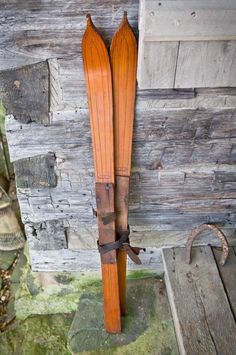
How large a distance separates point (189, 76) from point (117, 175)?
414 millimetres

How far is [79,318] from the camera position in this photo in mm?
1746

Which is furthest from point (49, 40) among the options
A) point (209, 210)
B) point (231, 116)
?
point (209, 210)

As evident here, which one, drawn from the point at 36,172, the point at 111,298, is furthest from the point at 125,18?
the point at 111,298

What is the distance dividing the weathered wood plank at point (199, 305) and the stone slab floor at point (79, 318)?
164 mm

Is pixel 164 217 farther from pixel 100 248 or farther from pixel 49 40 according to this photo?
pixel 49 40

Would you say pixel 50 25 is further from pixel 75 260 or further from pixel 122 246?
pixel 75 260

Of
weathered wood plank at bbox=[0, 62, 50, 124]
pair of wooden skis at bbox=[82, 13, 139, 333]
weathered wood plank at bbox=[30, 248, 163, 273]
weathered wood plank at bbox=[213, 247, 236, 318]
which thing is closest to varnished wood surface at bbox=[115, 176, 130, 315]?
pair of wooden skis at bbox=[82, 13, 139, 333]

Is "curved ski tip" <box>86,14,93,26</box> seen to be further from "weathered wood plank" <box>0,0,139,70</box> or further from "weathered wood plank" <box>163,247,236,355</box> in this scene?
"weathered wood plank" <box>163,247,236,355</box>

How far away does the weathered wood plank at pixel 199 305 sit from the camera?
1.42m

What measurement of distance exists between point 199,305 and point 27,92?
105 centimetres

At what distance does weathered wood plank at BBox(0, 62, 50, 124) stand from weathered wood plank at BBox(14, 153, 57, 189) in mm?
158

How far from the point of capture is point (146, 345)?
64.4 inches

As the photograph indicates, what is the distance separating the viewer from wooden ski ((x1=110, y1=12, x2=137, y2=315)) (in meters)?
1.14

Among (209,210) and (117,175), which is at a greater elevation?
(117,175)
